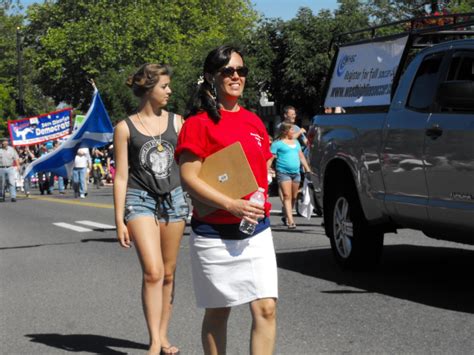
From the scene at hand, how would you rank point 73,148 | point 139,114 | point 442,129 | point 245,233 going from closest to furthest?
point 245,233 < point 139,114 < point 442,129 < point 73,148

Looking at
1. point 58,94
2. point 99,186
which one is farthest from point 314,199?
point 58,94

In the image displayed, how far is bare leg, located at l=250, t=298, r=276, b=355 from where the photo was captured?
483 centimetres

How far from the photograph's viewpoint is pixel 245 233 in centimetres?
486

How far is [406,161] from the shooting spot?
28.8ft

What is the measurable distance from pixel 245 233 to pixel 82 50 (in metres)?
68.9

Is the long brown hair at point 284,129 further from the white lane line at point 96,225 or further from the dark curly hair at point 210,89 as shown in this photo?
the dark curly hair at point 210,89

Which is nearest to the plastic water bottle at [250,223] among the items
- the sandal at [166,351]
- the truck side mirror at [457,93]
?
the sandal at [166,351]

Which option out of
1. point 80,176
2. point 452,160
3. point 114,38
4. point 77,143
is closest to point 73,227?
point 77,143

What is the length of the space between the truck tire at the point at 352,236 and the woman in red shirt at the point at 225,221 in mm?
4891

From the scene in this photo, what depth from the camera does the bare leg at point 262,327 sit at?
4828 mm

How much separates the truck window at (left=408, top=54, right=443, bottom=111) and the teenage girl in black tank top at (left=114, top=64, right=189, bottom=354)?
284cm

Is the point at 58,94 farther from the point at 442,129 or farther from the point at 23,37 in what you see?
the point at 442,129

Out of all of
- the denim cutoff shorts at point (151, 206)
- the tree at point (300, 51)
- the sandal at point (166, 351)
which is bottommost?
the sandal at point (166, 351)

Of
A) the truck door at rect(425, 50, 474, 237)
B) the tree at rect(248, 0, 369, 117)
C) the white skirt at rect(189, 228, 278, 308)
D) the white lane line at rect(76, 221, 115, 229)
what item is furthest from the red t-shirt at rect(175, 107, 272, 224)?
the tree at rect(248, 0, 369, 117)
